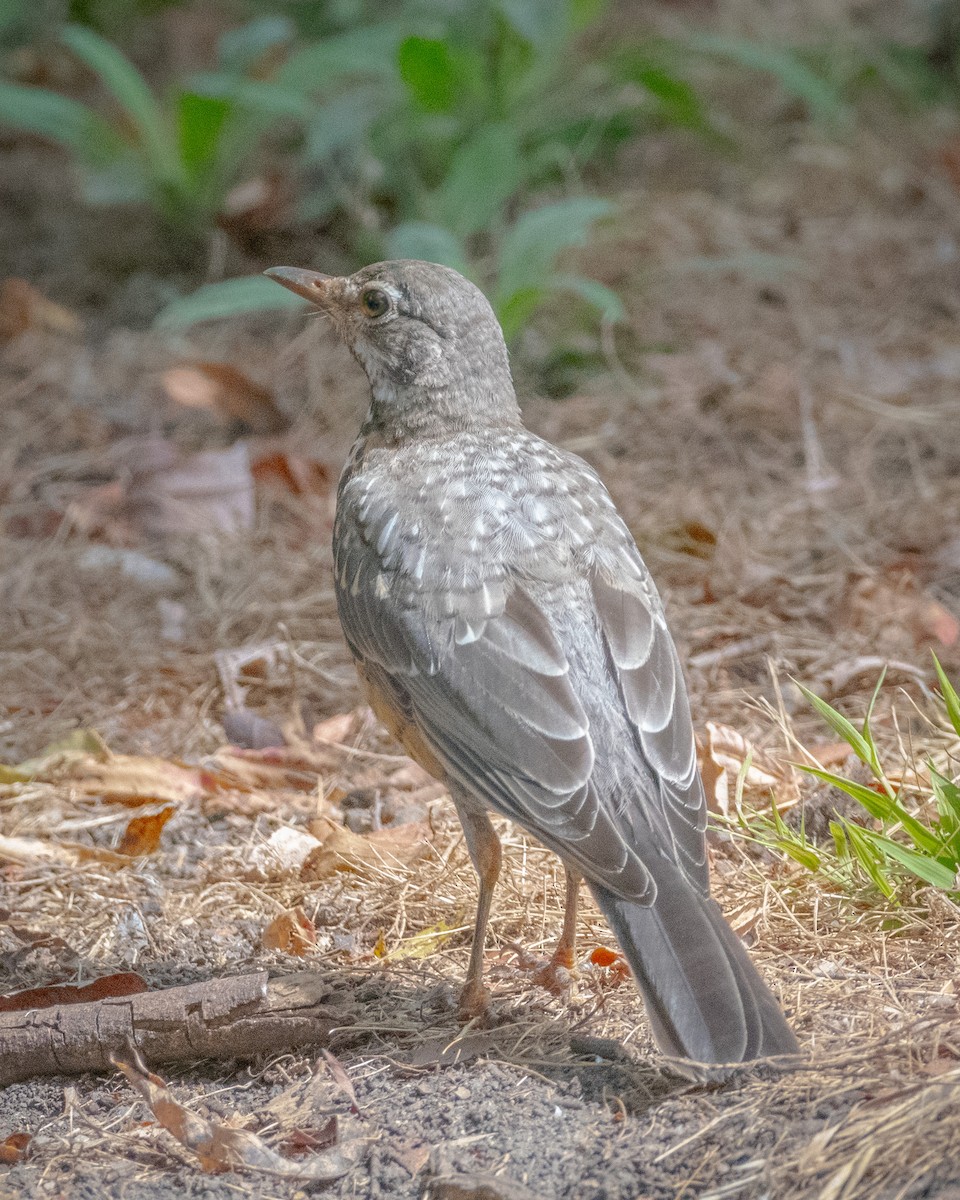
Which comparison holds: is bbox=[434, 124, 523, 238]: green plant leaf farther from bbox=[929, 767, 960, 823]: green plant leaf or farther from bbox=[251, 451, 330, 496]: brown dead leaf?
bbox=[929, 767, 960, 823]: green plant leaf

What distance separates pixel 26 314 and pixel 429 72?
2428mm

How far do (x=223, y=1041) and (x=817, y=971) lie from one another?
137 cm

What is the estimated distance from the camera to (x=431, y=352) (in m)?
4.06

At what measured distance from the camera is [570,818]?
119 inches

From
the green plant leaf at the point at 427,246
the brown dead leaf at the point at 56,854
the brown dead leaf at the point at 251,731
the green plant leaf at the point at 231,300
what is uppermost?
the green plant leaf at the point at 427,246

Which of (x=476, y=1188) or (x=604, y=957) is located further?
(x=604, y=957)

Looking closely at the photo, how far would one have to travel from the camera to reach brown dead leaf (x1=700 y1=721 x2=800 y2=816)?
13.2 feet

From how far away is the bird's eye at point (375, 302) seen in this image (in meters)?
4.14

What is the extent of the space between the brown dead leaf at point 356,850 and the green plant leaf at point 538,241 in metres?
2.75

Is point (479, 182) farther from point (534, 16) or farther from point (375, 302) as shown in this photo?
point (375, 302)

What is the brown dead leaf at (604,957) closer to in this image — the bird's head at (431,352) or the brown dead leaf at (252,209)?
the bird's head at (431,352)

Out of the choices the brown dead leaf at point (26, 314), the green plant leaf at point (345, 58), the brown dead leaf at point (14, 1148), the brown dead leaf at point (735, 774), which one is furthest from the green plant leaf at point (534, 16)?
the brown dead leaf at point (14, 1148)

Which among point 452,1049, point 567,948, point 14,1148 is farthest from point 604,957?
point 14,1148

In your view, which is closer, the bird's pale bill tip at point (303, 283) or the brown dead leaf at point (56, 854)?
the brown dead leaf at point (56, 854)
